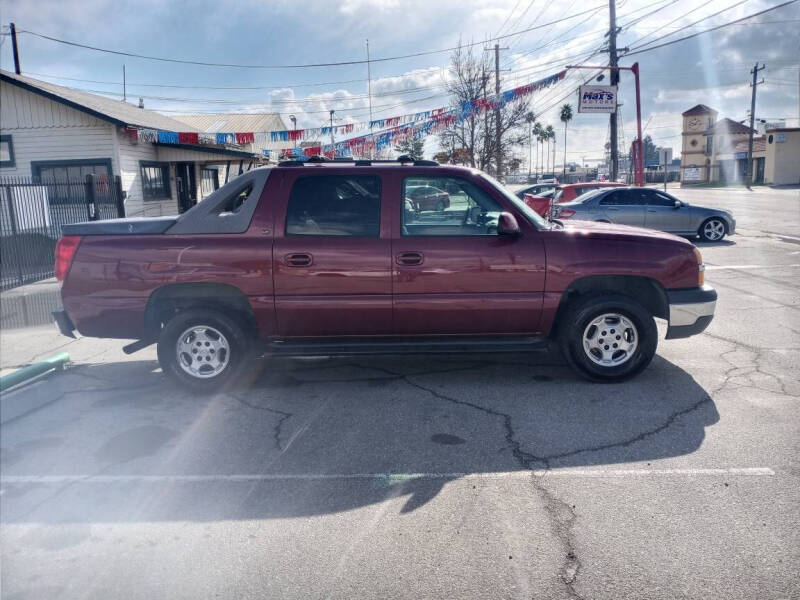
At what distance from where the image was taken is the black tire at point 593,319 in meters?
5.48

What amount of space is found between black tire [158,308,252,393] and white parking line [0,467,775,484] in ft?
5.01

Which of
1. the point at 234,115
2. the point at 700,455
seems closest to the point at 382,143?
the point at 700,455

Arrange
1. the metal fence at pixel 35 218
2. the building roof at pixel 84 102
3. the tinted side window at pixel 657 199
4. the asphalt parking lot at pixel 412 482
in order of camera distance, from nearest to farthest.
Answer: the asphalt parking lot at pixel 412 482 → the metal fence at pixel 35 218 → the tinted side window at pixel 657 199 → the building roof at pixel 84 102

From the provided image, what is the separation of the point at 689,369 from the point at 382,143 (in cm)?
2081

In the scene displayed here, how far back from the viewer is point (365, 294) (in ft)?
17.9

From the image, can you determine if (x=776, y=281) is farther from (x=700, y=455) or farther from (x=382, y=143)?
(x=382, y=143)

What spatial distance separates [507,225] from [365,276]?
1233 millimetres

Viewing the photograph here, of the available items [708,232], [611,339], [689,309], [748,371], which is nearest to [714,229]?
[708,232]

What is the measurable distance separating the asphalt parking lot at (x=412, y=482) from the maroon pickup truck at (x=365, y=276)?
18.3 inches

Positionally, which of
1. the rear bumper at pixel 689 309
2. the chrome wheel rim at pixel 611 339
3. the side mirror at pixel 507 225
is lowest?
the chrome wheel rim at pixel 611 339

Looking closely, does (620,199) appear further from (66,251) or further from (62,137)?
(62,137)

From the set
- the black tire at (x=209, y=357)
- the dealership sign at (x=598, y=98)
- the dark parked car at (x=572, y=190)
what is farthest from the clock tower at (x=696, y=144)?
the black tire at (x=209, y=357)

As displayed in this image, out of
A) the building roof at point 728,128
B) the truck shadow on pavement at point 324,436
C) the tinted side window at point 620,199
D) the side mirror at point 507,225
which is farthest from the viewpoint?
the building roof at point 728,128

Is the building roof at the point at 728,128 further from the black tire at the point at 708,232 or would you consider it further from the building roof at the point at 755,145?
the black tire at the point at 708,232
